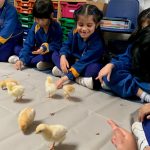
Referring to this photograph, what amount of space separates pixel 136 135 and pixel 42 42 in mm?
968

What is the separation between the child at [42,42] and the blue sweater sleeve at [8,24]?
178 millimetres

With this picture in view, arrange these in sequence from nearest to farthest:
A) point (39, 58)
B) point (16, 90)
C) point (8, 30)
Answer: point (16, 90) → point (39, 58) → point (8, 30)

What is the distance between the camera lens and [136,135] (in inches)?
31.2

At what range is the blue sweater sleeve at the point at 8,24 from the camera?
1.64m

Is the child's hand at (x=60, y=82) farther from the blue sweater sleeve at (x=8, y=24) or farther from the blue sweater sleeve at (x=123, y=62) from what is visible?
the blue sweater sleeve at (x=8, y=24)

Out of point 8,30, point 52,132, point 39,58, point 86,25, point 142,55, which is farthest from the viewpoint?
point 8,30

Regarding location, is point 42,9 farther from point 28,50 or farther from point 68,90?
point 68,90

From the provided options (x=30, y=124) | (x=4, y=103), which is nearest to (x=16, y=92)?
(x=4, y=103)

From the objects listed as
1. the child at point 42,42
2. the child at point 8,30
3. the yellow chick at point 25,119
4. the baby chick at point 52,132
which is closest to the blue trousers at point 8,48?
the child at point 8,30

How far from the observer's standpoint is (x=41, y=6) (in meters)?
1.41

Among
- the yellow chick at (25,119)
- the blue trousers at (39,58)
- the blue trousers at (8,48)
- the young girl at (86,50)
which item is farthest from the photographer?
the blue trousers at (8,48)

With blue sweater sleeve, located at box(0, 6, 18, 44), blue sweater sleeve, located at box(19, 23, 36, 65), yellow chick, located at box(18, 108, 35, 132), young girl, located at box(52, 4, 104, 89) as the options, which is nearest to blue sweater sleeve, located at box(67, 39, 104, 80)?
young girl, located at box(52, 4, 104, 89)

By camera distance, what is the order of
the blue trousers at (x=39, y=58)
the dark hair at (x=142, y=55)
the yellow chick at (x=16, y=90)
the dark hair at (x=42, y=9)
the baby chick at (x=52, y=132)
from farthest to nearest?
the blue trousers at (x=39, y=58) < the dark hair at (x=42, y=9) < the dark hair at (x=142, y=55) < the yellow chick at (x=16, y=90) < the baby chick at (x=52, y=132)

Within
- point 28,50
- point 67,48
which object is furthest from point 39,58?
point 67,48
